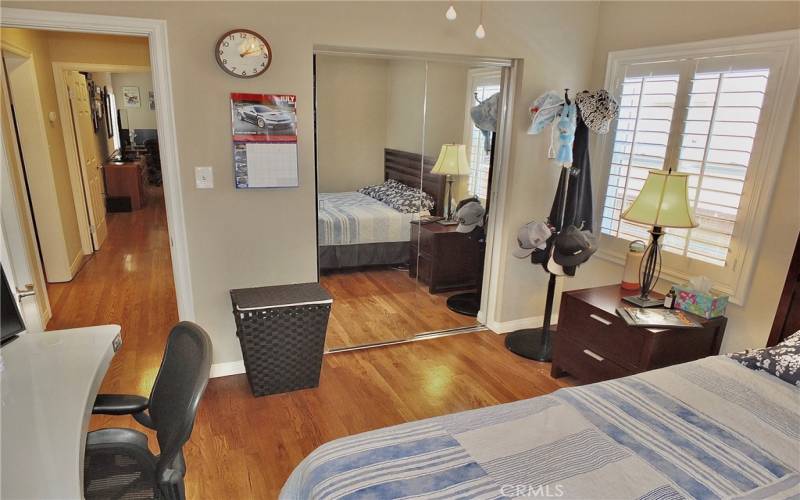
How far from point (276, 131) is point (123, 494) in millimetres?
1902

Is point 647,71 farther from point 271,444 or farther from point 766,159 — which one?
→ point 271,444

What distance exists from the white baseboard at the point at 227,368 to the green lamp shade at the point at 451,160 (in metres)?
1.86

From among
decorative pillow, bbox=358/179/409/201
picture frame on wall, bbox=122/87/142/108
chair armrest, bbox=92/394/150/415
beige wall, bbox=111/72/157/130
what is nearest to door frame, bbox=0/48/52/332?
chair armrest, bbox=92/394/150/415

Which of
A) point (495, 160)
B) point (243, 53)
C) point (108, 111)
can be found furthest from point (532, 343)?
point (108, 111)

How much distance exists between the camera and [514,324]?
12.2ft

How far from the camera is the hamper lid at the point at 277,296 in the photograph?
2613 millimetres

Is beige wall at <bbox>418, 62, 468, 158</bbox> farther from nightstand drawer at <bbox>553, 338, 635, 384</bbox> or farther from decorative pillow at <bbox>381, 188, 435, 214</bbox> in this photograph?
nightstand drawer at <bbox>553, 338, 635, 384</bbox>

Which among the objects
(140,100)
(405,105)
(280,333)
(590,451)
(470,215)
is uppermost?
(140,100)

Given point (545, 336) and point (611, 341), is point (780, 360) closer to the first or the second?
point (611, 341)

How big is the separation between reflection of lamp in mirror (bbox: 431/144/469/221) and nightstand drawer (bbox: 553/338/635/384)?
4.56ft

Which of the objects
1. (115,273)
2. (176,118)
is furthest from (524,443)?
(115,273)

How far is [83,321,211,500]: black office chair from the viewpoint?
1.24m

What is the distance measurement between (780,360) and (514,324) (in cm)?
193

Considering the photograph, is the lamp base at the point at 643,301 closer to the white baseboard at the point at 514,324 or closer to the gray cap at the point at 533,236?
the gray cap at the point at 533,236
